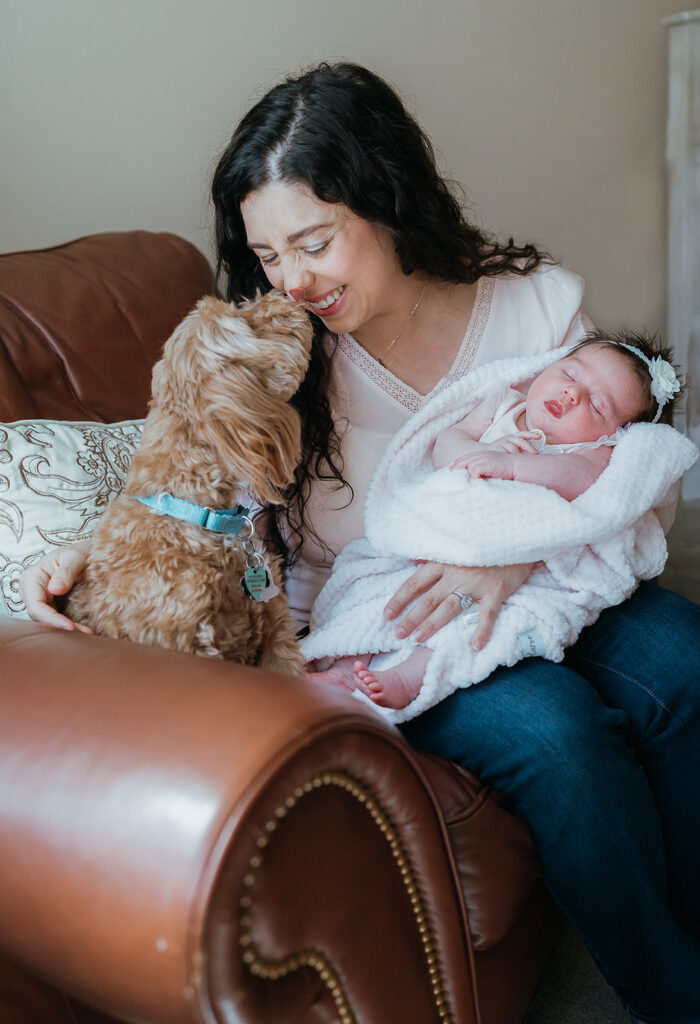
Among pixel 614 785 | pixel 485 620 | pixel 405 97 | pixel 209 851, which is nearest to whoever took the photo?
pixel 209 851

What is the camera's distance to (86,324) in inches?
65.9

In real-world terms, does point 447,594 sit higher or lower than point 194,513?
lower

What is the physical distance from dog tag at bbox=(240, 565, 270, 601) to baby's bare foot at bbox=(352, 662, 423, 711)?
0.17 meters

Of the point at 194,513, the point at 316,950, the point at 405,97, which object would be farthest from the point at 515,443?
the point at 405,97

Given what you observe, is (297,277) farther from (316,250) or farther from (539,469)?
(539,469)

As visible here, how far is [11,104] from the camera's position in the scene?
6.38 feet

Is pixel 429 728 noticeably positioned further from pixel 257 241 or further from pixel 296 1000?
pixel 257 241

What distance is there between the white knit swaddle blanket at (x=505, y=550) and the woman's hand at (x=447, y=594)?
2 centimetres

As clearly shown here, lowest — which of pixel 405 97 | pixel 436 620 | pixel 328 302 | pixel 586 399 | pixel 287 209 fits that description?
pixel 436 620

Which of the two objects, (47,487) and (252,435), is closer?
(252,435)

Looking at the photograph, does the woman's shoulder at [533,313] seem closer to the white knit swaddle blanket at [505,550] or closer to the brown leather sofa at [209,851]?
the white knit swaddle blanket at [505,550]

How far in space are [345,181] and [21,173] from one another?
37.1 inches

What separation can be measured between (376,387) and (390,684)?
0.62 m

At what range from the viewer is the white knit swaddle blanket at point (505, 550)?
4.16ft
